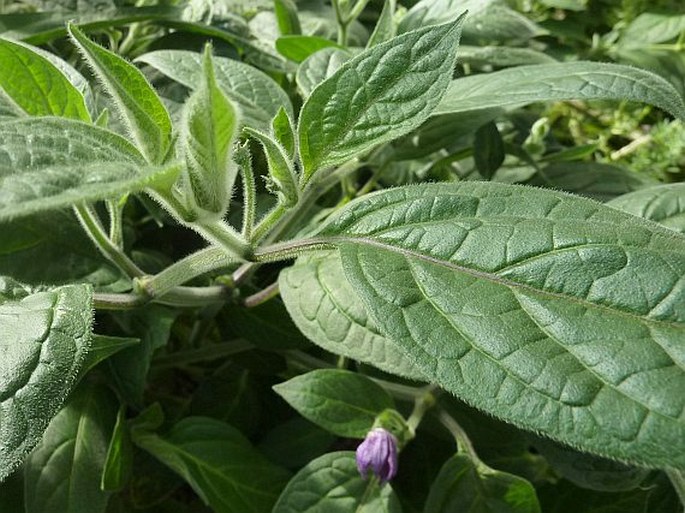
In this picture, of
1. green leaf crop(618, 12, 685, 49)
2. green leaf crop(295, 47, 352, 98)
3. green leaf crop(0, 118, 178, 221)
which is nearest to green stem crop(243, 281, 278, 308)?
green leaf crop(295, 47, 352, 98)

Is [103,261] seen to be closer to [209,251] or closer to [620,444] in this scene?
[209,251]

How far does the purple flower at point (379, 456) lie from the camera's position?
695mm

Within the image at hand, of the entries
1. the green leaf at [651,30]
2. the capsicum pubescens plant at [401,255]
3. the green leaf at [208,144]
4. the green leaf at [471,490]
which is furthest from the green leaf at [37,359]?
the green leaf at [651,30]

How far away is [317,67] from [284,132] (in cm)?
22

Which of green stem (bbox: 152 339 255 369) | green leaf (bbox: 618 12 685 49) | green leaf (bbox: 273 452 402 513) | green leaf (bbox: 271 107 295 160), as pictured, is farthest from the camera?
green leaf (bbox: 618 12 685 49)

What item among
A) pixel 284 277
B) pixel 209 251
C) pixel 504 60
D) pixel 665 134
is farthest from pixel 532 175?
pixel 209 251

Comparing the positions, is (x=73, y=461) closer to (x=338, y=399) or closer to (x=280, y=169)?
(x=338, y=399)

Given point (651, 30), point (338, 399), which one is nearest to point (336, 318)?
point (338, 399)

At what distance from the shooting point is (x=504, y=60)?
3.06 feet

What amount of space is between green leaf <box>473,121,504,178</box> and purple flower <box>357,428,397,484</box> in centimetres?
35

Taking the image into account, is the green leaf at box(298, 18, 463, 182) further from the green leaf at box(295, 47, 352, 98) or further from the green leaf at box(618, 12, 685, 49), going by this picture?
the green leaf at box(618, 12, 685, 49)

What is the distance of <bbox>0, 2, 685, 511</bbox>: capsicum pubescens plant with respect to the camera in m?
0.41

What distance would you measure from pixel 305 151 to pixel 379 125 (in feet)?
0.17

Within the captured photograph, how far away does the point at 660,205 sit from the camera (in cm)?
76
